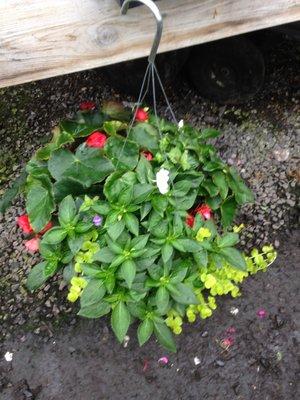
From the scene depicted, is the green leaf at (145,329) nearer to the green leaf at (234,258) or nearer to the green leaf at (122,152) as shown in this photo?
the green leaf at (234,258)

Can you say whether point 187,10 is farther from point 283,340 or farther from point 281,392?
point 281,392

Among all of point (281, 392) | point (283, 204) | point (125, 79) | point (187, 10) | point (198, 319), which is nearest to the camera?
point (187, 10)

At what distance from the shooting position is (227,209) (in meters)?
1.83

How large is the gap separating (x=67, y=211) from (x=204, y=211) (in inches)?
19.1

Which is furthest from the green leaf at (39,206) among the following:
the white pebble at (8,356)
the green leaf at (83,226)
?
the white pebble at (8,356)

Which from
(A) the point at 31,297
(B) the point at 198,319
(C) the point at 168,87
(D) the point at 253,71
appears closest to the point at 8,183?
(A) the point at 31,297

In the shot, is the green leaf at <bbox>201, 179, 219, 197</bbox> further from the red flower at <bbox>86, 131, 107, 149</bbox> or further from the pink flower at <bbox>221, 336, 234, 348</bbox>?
the pink flower at <bbox>221, 336, 234, 348</bbox>

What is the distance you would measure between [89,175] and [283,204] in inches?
39.9

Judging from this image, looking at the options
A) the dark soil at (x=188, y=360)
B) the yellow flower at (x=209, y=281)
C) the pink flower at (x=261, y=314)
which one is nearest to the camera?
the yellow flower at (x=209, y=281)

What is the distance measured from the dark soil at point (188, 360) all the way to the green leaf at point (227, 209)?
425 millimetres

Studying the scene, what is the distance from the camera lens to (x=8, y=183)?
2533 millimetres

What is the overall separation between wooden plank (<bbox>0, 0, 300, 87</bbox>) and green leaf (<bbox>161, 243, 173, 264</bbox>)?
645mm

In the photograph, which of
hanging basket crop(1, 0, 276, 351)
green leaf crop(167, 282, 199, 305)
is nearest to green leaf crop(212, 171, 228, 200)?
hanging basket crop(1, 0, 276, 351)

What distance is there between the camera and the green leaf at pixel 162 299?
5.39 ft
